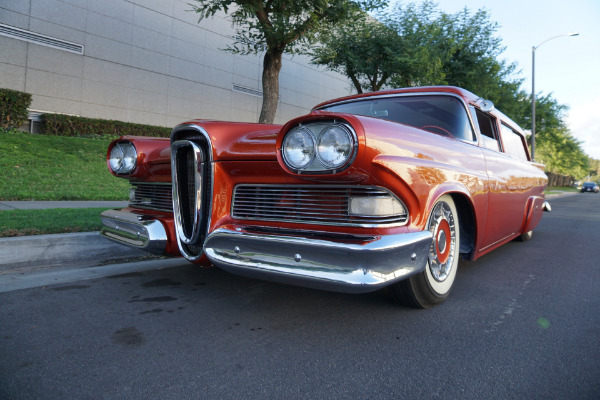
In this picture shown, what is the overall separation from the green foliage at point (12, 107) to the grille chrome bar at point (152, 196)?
9.80 metres

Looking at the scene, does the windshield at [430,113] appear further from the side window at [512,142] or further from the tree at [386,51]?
the tree at [386,51]

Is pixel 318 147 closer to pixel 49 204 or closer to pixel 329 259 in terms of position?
pixel 329 259

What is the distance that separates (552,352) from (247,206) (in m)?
→ 1.86

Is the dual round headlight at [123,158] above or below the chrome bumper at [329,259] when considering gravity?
above

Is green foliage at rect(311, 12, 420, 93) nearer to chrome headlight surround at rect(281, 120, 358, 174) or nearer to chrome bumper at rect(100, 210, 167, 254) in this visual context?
chrome bumper at rect(100, 210, 167, 254)

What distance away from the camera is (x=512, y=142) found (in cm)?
446

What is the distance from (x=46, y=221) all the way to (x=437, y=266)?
411 cm

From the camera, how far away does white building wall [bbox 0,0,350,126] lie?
12.0m

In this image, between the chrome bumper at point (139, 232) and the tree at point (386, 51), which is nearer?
the chrome bumper at point (139, 232)

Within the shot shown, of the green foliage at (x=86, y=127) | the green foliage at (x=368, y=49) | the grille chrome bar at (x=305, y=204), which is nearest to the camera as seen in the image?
the grille chrome bar at (x=305, y=204)

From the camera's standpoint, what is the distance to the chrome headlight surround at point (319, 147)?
Answer: 196 cm

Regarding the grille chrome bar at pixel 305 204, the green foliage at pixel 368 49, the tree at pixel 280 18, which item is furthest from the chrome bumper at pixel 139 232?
the green foliage at pixel 368 49

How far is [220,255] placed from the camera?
7.72 ft

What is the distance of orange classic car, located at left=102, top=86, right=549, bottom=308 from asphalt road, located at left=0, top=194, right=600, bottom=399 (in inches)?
13.7
